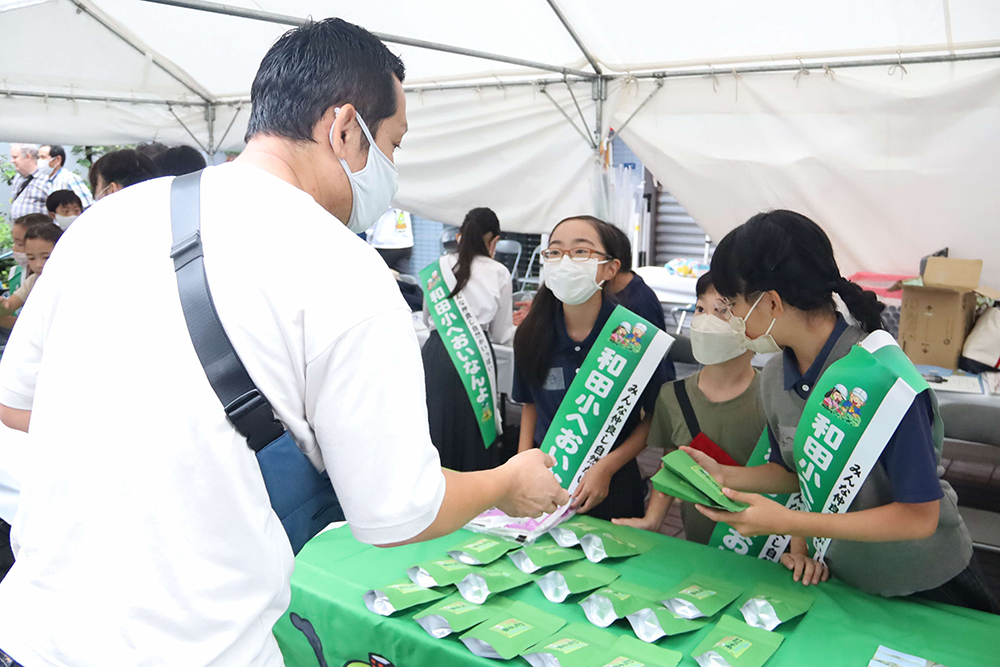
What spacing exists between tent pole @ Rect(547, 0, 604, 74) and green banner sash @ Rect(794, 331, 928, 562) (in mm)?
2433

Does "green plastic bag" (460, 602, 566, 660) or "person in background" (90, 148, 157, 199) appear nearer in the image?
"green plastic bag" (460, 602, 566, 660)

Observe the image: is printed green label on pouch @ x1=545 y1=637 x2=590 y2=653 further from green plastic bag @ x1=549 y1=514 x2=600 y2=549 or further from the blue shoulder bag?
the blue shoulder bag

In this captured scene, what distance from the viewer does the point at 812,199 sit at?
3.51m

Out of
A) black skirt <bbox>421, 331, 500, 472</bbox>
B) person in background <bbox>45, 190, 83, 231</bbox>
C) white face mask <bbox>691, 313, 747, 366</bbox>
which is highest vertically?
person in background <bbox>45, 190, 83, 231</bbox>

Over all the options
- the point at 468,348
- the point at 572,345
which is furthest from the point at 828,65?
the point at 468,348

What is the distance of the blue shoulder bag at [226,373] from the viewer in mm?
801

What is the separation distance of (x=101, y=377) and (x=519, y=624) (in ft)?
3.06

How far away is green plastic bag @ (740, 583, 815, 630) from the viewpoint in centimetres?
142

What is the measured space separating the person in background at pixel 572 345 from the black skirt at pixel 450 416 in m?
1.25

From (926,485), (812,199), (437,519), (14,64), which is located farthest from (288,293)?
(14,64)

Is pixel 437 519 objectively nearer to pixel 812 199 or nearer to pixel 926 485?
pixel 926 485

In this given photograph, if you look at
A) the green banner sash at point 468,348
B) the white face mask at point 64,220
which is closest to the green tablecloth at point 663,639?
the green banner sash at point 468,348

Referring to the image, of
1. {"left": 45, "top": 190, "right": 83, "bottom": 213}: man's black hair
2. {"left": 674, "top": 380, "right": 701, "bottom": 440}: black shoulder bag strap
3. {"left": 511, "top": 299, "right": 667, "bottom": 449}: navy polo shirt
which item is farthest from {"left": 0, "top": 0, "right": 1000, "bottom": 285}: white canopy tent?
{"left": 674, "top": 380, "right": 701, "bottom": 440}: black shoulder bag strap

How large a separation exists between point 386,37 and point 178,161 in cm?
116
